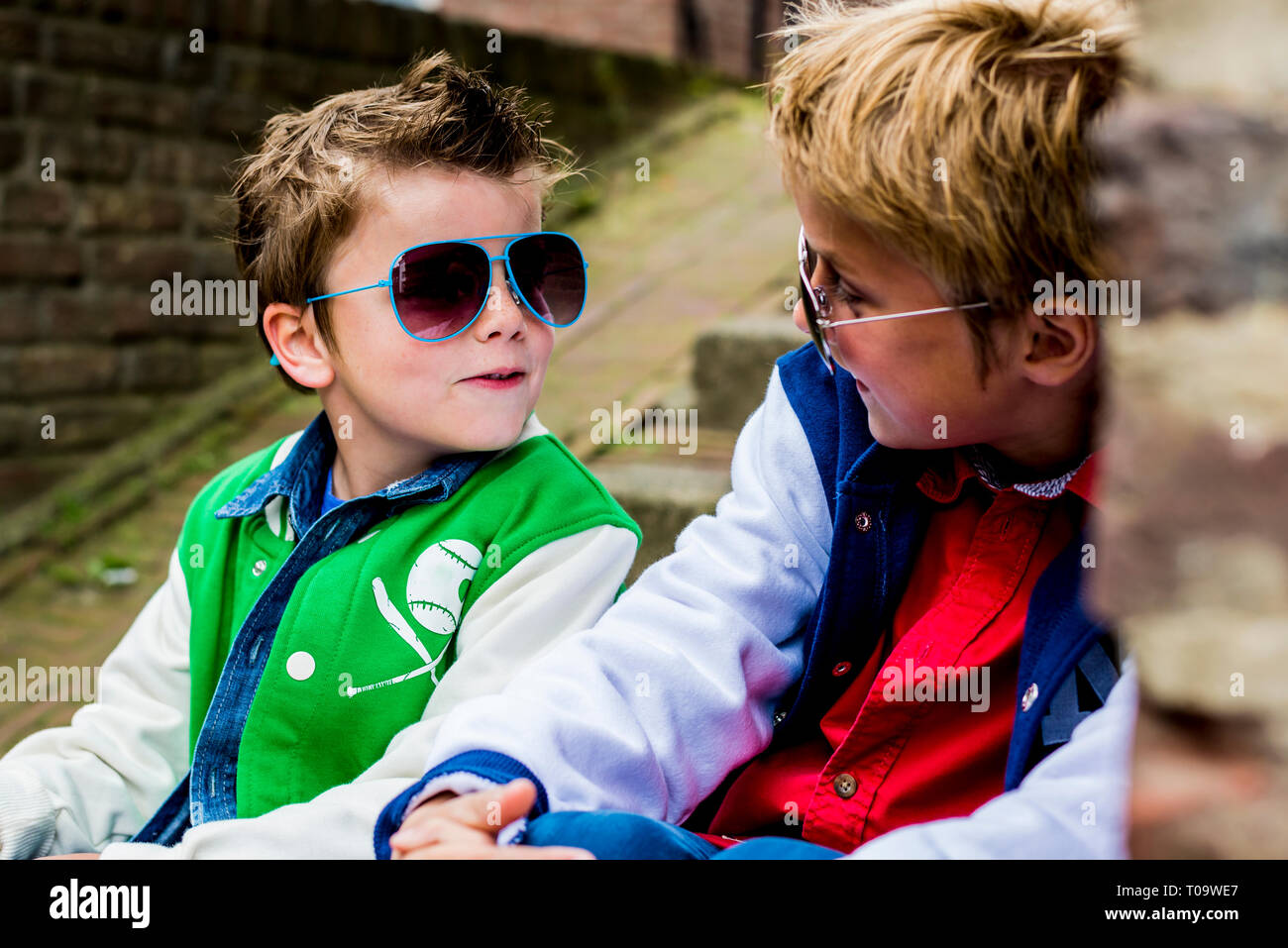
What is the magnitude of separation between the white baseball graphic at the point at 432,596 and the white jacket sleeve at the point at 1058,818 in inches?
29.0

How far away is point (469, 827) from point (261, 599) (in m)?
0.61

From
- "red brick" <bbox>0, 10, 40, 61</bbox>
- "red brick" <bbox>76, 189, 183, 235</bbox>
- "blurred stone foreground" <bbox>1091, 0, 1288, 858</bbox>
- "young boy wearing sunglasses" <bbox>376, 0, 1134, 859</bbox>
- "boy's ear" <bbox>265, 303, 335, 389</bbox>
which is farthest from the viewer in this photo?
"red brick" <bbox>76, 189, 183, 235</bbox>

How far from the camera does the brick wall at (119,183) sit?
4.19 meters

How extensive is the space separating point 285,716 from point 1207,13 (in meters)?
Answer: 1.43

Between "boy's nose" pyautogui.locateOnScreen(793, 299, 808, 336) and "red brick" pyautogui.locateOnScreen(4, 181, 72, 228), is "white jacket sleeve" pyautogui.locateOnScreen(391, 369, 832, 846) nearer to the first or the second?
"boy's nose" pyautogui.locateOnScreen(793, 299, 808, 336)

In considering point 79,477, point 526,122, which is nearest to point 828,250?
point 526,122

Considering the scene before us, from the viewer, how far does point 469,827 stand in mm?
1327

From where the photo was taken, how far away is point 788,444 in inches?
67.2

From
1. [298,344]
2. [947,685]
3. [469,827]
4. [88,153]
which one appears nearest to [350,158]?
[298,344]

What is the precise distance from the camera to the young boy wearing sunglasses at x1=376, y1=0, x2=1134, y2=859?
133cm

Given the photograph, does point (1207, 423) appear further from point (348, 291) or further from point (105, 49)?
point (105, 49)

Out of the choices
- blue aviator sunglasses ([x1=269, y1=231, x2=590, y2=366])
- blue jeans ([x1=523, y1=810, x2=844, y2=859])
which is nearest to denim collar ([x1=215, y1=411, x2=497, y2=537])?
blue aviator sunglasses ([x1=269, y1=231, x2=590, y2=366])

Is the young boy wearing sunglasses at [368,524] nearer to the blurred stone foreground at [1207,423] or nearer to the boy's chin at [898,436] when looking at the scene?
the boy's chin at [898,436]

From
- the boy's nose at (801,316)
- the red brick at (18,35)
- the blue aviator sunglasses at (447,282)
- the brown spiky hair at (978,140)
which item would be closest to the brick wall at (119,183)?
the red brick at (18,35)
